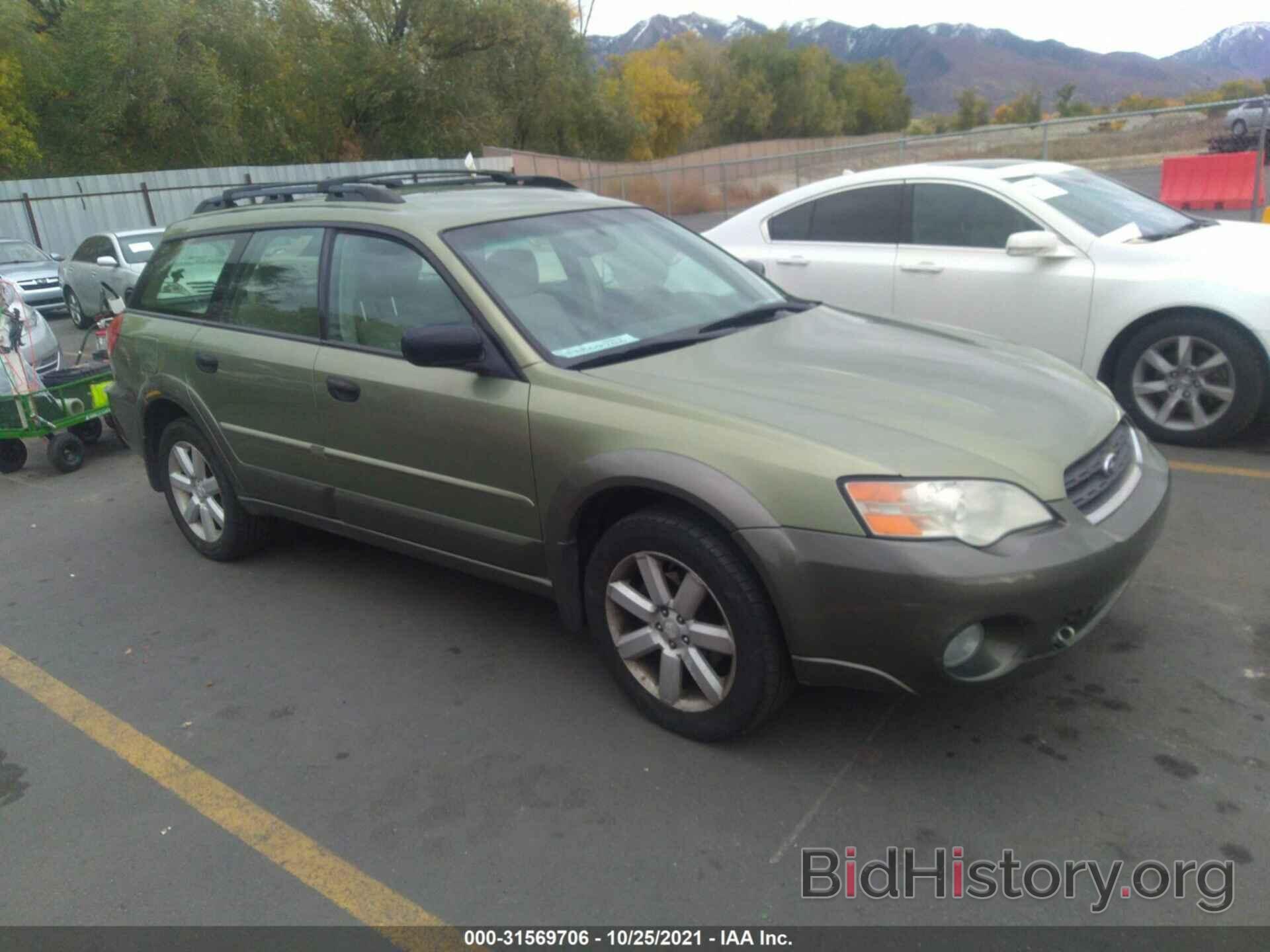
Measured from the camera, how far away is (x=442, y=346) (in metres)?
3.37

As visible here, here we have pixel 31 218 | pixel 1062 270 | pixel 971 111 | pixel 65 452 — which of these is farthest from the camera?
pixel 971 111

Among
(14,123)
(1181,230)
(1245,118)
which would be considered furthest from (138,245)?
(1245,118)

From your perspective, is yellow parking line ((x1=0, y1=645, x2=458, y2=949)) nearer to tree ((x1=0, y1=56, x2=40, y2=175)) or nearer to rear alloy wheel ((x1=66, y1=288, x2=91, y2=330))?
rear alloy wheel ((x1=66, y1=288, x2=91, y2=330))

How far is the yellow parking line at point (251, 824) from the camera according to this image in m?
2.63

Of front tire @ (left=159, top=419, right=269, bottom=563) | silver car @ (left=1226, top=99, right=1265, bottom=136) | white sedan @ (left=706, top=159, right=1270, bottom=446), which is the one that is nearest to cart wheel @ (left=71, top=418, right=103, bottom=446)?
front tire @ (left=159, top=419, right=269, bottom=563)

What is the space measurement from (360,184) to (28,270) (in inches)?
570

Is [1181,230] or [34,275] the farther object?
[34,275]

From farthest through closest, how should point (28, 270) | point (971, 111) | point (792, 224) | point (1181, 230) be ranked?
point (971, 111) < point (28, 270) < point (792, 224) < point (1181, 230)

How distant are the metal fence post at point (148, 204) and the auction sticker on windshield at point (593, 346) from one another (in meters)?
23.2

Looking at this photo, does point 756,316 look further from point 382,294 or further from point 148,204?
point 148,204

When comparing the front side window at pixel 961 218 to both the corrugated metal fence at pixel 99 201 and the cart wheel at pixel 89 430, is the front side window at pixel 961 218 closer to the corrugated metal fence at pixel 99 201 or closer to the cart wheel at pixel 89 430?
the cart wheel at pixel 89 430

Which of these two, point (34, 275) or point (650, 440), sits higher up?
point (650, 440)

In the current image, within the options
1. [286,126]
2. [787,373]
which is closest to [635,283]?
[787,373]

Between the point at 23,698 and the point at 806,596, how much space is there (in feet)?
10.1
